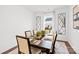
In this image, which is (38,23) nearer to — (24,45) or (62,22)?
(24,45)

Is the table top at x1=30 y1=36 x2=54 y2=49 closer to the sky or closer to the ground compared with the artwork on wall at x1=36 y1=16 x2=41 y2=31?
closer to the ground

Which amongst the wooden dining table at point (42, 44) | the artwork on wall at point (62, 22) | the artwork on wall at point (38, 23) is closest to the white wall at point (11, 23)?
the artwork on wall at point (38, 23)

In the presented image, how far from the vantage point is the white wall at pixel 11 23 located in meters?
2.31

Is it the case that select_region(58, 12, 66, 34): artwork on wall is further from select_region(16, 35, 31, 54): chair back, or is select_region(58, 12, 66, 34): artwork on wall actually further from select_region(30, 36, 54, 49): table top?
select_region(16, 35, 31, 54): chair back

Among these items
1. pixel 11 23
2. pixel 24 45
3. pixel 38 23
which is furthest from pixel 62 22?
pixel 24 45

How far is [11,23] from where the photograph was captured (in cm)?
248

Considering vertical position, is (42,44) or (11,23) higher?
(11,23)

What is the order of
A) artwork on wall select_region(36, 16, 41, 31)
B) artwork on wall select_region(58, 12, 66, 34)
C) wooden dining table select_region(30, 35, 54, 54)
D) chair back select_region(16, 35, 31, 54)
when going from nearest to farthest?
chair back select_region(16, 35, 31, 54)
wooden dining table select_region(30, 35, 54, 54)
artwork on wall select_region(36, 16, 41, 31)
artwork on wall select_region(58, 12, 66, 34)

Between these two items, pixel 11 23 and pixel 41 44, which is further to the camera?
pixel 11 23

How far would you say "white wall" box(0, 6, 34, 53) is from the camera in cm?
231

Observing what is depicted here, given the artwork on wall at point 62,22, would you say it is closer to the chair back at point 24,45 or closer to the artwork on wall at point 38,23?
the artwork on wall at point 38,23

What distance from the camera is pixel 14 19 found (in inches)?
97.1

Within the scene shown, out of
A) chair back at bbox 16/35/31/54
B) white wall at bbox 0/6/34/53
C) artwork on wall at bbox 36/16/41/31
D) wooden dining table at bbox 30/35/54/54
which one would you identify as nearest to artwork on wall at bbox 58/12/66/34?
artwork on wall at bbox 36/16/41/31
